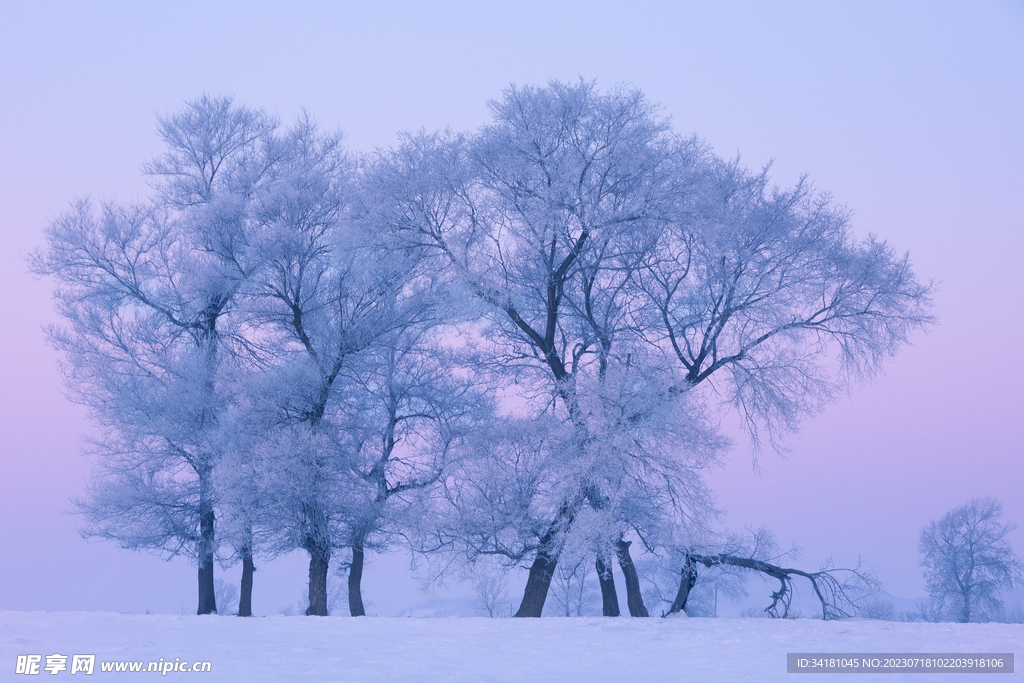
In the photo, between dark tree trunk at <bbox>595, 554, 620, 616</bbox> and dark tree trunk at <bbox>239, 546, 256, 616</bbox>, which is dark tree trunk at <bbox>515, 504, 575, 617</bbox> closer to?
dark tree trunk at <bbox>595, 554, 620, 616</bbox>

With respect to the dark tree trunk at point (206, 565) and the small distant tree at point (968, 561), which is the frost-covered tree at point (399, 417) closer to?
the dark tree trunk at point (206, 565)

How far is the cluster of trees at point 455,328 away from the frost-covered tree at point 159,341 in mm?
52

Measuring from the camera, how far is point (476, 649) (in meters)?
9.04

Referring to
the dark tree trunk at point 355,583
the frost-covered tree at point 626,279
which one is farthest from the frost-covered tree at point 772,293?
the dark tree trunk at point 355,583

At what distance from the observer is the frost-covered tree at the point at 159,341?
17703 mm

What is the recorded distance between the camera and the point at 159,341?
19000mm

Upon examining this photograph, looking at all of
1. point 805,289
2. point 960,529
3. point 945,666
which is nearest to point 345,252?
point 805,289

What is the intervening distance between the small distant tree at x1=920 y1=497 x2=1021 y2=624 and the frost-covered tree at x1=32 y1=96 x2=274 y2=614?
1843 centimetres

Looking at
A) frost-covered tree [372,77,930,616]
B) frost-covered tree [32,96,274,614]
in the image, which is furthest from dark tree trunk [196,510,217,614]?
frost-covered tree [372,77,930,616]

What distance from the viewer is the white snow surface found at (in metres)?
7.71

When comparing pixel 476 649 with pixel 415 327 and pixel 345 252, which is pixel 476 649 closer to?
pixel 345 252

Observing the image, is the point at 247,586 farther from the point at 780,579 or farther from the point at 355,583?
the point at 780,579

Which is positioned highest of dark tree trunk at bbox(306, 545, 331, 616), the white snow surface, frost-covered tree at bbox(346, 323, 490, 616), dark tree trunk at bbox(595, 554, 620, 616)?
frost-covered tree at bbox(346, 323, 490, 616)

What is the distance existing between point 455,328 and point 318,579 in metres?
5.89
